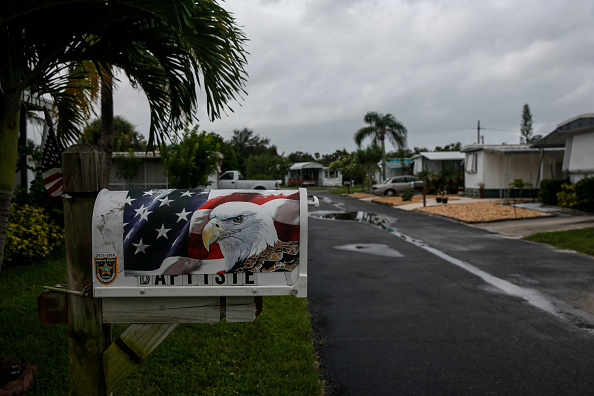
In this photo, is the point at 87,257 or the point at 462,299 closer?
the point at 87,257

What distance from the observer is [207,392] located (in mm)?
3926

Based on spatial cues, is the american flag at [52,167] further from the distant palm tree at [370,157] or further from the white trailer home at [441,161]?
the distant palm tree at [370,157]

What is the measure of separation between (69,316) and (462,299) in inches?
233

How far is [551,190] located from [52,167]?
73.5ft

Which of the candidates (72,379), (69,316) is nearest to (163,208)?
(69,316)

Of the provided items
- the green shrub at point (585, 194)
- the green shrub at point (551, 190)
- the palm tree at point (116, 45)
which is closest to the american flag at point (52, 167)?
the palm tree at point (116, 45)

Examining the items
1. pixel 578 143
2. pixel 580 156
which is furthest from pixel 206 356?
pixel 578 143

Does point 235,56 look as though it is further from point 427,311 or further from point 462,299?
point 462,299

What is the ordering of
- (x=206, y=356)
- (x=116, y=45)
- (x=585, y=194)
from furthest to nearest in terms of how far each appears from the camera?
(x=585, y=194), (x=206, y=356), (x=116, y=45)

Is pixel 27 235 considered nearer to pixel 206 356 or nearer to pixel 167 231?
pixel 206 356

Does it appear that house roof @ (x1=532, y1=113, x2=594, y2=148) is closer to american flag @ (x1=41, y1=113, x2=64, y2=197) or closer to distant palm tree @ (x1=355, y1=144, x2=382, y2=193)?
american flag @ (x1=41, y1=113, x2=64, y2=197)

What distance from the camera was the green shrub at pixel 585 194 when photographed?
17406 mm

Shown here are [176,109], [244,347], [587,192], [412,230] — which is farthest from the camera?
[587,192]

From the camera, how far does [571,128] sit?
63.2 feet
